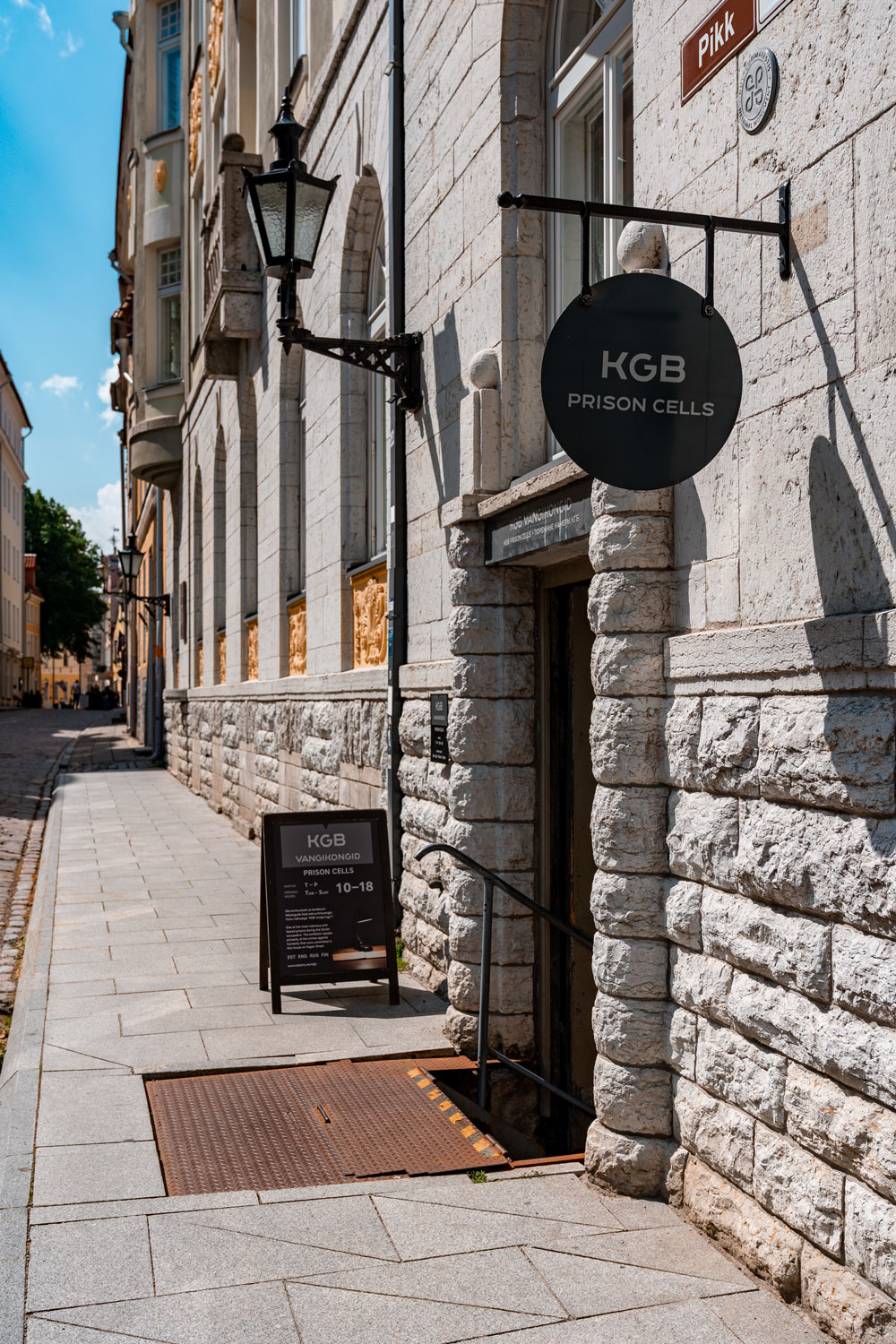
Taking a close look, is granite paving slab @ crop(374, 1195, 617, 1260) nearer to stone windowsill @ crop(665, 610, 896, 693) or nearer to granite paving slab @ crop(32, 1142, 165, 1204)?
granite paving slab @ crop(32, 1142, 165, 1204)

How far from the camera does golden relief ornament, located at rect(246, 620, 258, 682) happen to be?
626 inches

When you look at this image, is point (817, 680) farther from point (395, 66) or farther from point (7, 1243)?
point (395, 66)

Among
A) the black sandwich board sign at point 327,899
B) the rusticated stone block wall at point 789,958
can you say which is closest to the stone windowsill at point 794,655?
the rusticated stone block wall at point 789,958

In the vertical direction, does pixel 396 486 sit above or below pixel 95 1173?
above

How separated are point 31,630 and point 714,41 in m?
84.3

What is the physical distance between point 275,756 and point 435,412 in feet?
21.1

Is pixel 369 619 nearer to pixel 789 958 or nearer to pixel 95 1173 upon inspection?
pixel 95 1173

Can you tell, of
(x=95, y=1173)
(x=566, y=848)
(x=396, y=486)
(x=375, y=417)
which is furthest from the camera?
(x=375, y=417)

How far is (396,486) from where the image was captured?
859 cm

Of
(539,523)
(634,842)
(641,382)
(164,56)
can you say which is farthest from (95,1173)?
(164,56)

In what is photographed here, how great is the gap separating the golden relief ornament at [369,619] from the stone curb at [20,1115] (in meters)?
3.15

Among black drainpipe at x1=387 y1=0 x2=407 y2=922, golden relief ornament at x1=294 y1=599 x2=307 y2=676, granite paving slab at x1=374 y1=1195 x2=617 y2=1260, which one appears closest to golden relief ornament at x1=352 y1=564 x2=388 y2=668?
black drainpipe at x1=387 y1=0 x2=407 y2=922

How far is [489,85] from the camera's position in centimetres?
673

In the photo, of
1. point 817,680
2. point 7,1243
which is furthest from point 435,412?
point 7,1243
